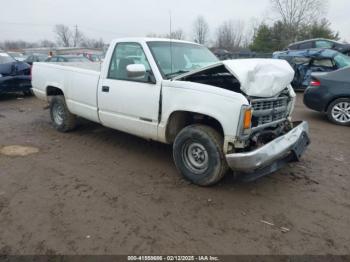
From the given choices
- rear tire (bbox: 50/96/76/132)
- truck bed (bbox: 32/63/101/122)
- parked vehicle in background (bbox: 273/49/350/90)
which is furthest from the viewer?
parked vehicle in background (bbox: 273/49/350/90)

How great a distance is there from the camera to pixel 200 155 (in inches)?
151

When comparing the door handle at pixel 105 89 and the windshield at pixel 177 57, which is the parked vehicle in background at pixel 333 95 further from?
the door handle at pixel 105 89

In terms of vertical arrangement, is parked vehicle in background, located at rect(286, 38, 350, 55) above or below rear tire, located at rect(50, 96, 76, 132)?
above

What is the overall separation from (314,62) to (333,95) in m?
4.81

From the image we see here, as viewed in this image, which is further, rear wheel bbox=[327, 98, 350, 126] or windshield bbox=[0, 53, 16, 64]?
windshield bbox=[0, 53, 16, 64]

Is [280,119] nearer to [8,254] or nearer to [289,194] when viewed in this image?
[289,194]

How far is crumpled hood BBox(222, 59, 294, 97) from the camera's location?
3.46 m

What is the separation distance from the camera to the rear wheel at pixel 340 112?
6.94 m

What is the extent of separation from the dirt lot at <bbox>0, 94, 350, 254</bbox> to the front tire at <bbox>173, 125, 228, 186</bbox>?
0.16 m

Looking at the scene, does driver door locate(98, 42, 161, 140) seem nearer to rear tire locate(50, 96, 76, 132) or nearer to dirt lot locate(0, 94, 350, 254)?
dirt lot locate(0, 94, 350, 254)

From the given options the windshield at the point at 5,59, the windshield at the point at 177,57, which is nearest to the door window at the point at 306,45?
the windshield at the point at 177,57

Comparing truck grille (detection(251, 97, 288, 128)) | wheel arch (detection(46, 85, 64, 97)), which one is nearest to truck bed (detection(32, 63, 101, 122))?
wheel arch (detection(46, 85, 64, 97))

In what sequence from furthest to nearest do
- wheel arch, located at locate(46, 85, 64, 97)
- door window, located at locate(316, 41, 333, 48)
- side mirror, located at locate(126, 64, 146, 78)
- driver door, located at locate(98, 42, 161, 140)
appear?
door window, located at locate(316, 41, 333, 48) < wheel arch, located at locate(46, 85, 64, 97) < driver door, located at locate(98, 42, 161, 140) < side mirror, located at locate(126, 64, 146, 78)

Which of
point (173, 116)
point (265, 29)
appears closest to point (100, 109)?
point (173, 116)
